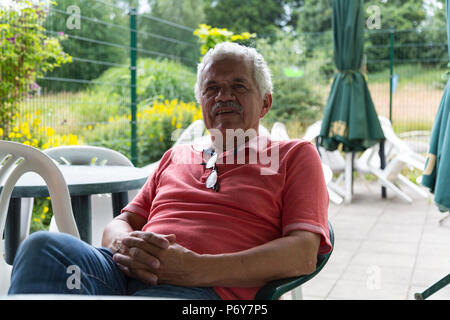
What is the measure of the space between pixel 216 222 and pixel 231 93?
44 centimetres

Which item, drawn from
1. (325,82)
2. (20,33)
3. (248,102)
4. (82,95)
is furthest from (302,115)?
(248,102)

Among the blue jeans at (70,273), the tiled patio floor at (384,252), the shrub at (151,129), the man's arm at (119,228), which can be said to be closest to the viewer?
the blue jeans at (70,273)

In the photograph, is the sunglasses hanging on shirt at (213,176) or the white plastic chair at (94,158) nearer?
the sunglasses hanging on shirt at (213,176)

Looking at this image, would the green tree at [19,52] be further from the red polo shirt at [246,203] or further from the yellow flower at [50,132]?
the red polo shirt at [246,203]

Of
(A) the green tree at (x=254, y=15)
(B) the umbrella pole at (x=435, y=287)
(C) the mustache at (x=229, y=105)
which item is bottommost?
(B) the umbrella pole at (x=435, y=287)

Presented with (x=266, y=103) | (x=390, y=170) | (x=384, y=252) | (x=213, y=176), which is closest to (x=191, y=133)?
(x=384, y=252)

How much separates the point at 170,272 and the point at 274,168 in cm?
44

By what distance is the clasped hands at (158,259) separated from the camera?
1.39 m

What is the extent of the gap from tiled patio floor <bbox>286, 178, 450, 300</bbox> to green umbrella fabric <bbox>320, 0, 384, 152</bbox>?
2.28ft

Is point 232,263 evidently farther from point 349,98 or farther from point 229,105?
point 349,98

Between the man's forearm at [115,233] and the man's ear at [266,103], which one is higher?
the man's ear at [266,103]

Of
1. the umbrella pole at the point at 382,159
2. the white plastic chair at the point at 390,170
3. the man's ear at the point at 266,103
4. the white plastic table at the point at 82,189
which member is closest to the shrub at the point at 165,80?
the white plastic chair at the point at 390,170

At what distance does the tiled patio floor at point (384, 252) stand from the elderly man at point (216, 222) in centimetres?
144
